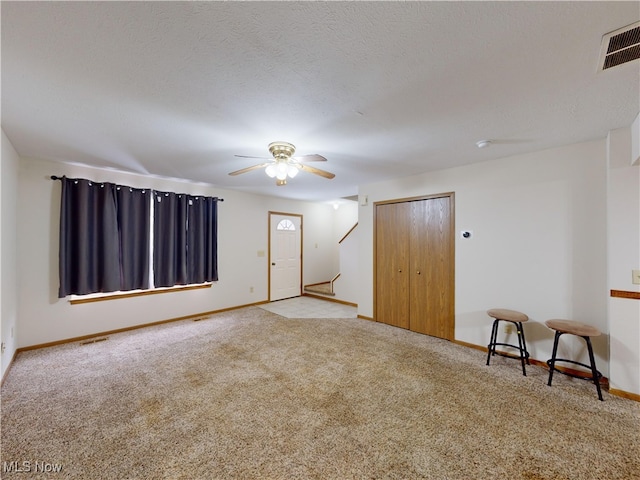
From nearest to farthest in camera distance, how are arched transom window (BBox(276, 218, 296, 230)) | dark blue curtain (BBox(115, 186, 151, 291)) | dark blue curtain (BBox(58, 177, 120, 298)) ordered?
dark blue curtain (BBox(58, 177, 120, 298)), dark blue curtain (BBox(115, 186, 151, 291)), arched transom window (BBox(276, 218, 296, 230))

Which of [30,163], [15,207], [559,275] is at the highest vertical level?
[30,163]

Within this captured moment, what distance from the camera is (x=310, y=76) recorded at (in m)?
1.68

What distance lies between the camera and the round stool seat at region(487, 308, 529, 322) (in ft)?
9.20

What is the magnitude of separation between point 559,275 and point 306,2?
3.47 meters

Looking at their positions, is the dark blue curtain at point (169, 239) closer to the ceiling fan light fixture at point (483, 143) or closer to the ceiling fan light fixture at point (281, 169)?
the ceiling fan light fixture at point (281, 169)

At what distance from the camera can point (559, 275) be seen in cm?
288

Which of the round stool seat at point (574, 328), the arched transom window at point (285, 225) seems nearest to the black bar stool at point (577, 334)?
the round stool seat at point (574, 328)

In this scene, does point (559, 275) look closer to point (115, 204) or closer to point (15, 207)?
point (115, 204)

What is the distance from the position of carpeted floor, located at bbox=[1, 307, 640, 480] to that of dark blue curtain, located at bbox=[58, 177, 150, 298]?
92cm

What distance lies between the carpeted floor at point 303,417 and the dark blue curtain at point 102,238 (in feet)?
3.01

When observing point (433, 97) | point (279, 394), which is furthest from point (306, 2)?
point (279, 394)

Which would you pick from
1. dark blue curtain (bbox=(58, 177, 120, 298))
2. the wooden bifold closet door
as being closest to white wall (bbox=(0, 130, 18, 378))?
dark blue curtain (bbox=(58, 177, 120, 298))

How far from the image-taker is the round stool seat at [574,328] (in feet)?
7.77

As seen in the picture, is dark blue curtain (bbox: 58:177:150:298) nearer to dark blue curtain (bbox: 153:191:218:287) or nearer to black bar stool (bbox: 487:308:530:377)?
dark blue curtain (bbox: 153:191:218:287)
